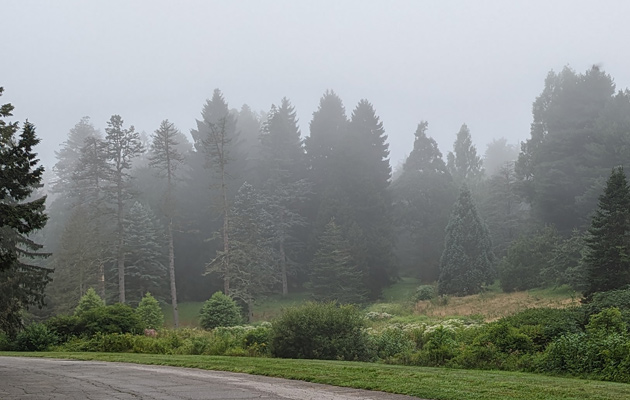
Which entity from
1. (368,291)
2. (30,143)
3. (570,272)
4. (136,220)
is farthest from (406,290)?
(30,143)

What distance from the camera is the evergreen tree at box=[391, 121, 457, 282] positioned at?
56125mm

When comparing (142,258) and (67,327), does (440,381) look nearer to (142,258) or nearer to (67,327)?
(67,327)

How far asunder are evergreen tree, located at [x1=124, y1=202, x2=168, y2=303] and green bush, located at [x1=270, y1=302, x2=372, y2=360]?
1356 inches

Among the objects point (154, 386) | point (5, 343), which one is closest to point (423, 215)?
point (5, 343)

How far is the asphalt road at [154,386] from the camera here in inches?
354

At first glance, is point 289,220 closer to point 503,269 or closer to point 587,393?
point 503,269

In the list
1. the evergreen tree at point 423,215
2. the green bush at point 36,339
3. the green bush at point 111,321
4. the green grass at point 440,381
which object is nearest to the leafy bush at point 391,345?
the green grass at point 440,381

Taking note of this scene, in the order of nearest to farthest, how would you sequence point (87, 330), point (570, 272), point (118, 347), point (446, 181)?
point (118, 347) → point (87, 330) → point (570, 272) → point (446, 181)

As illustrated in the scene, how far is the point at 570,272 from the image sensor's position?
35219 millimetres

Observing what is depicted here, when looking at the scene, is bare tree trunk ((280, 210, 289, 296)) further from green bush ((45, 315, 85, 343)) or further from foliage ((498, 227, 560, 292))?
green bush ((45, 315, 85, 343))

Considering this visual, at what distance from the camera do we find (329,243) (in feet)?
159

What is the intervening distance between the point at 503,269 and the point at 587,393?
112 feet

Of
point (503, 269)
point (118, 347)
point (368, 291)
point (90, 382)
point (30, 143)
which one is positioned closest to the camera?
point (90, 382)

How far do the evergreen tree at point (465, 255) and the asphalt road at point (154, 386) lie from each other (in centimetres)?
3478
